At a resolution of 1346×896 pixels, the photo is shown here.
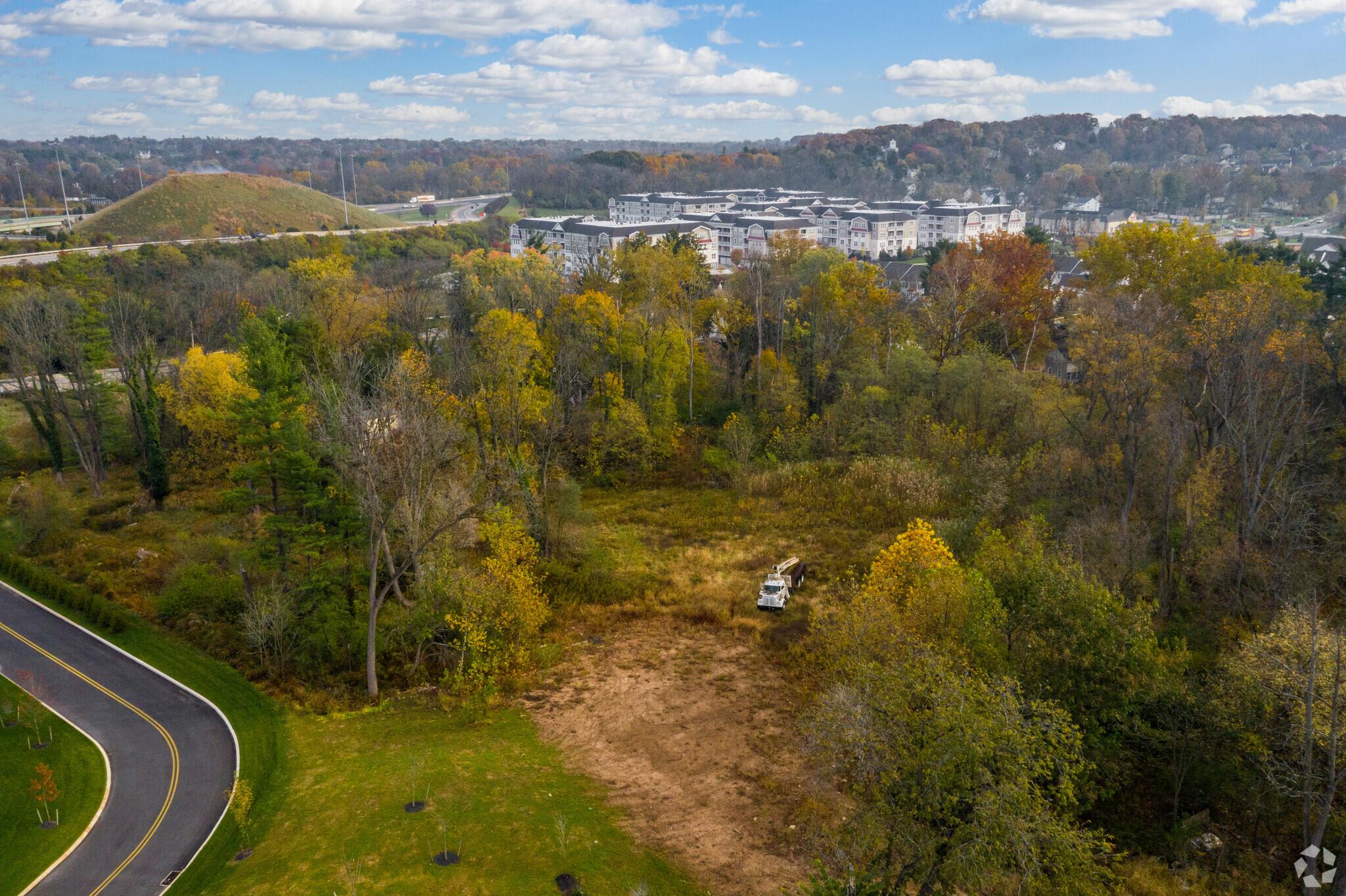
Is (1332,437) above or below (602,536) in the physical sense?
above

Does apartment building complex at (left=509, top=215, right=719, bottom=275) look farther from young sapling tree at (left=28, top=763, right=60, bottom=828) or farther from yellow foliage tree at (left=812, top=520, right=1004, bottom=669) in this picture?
yellow foliage tree at (left=812, top=520, right=1004, bottom=669)

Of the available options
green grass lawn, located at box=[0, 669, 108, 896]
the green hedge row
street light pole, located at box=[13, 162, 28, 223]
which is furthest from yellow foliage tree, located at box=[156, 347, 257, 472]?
street light pole, located at box=[13, 162, 28, 223]

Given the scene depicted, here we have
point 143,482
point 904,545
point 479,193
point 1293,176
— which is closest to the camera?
point 904,545

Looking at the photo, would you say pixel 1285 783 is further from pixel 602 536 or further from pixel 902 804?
pixel 602 536

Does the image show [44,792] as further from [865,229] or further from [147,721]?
[865,229]

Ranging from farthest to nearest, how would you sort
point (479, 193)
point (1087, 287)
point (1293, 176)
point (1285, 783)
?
point (479, 193) → point (1293, 176) → point (1087, 287) → point (1285, 783)

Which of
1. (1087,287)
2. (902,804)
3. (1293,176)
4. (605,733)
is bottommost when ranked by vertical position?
(605,733)

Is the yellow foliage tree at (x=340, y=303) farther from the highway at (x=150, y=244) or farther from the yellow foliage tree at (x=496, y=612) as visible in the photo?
the highway at (x=150, y=244)

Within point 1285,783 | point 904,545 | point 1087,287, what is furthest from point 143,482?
point 1087,287
